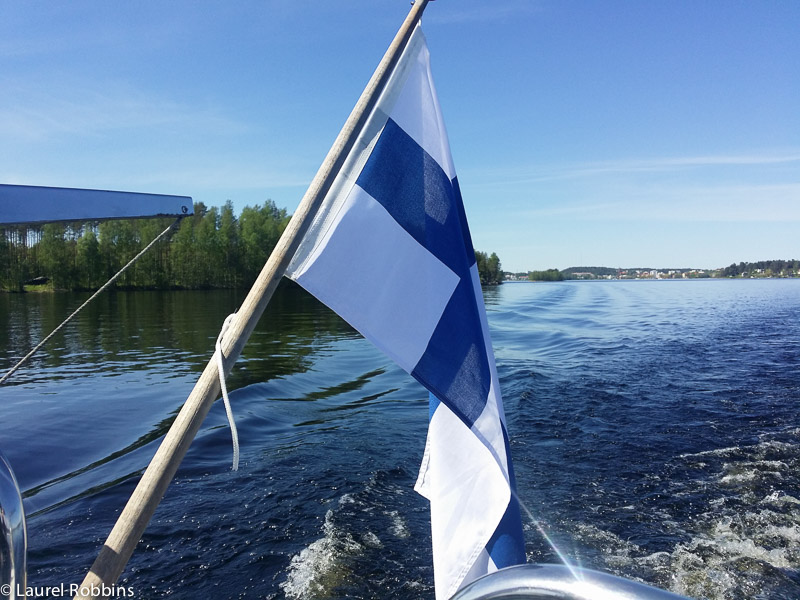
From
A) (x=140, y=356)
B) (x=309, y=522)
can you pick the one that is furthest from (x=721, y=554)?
(x=140, y=356)

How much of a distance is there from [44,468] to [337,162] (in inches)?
335

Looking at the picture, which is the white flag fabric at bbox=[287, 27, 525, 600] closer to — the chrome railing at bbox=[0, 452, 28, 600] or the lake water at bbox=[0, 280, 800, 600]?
the chrome railing at bbox=[0, 452, 28, 600]

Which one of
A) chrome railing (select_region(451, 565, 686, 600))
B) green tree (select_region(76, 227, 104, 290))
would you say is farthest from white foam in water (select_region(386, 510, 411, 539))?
green tree (select_region(76, 227, 104, 290))

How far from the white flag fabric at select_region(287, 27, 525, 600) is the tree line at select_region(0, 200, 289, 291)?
70779mm

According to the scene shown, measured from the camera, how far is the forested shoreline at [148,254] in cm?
7619

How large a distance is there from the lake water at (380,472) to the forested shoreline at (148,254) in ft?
204

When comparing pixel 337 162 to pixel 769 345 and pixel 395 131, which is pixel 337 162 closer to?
pixel 395 131

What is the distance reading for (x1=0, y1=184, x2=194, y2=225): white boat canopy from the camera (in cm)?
191

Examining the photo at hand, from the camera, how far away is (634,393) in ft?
39.0

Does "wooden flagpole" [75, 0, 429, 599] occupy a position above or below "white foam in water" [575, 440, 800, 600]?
above

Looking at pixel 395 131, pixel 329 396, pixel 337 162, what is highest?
pixel 395 131

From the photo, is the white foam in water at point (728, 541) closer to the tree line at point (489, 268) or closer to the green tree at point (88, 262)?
the green tree at point (88, 262)

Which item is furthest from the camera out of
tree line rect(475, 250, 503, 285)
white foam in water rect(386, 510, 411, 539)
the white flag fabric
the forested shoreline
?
tree line rect(475, 250, 503, 285)

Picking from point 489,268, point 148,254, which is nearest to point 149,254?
point 148,254
